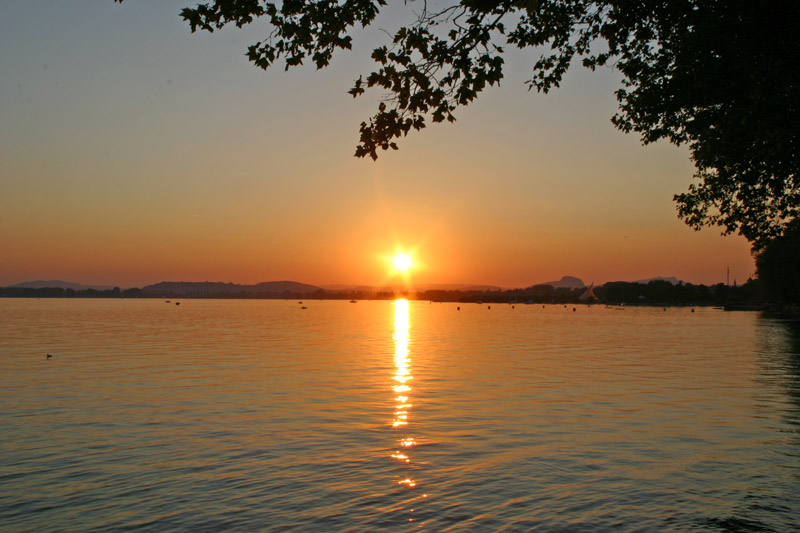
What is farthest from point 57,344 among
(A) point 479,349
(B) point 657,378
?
(B) point 657,378

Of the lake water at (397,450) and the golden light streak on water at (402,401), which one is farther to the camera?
the golden light streak on water at (402,401)

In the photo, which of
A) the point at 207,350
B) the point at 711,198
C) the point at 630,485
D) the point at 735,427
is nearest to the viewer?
the point at 630,485

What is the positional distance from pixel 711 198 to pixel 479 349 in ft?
106

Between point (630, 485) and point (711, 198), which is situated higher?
point (711, 198)

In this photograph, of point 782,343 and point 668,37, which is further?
point 782,343

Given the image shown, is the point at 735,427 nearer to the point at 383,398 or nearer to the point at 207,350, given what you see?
the point at 383,398

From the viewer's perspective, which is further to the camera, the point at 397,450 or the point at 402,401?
the point at 402,401

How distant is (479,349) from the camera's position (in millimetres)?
63250

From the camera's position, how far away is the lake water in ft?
45.4

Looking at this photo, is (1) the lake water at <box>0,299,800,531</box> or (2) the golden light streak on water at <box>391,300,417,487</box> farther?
(2) the golden light streak on water at <box>391,300,417,487</box>

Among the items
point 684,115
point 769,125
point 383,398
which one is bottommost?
point 383,398

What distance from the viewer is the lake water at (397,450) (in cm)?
1385

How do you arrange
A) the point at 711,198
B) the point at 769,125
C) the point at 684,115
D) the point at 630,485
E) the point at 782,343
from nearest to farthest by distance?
the point at 630,485 < the point at 769,125 < the point at 684,115 < the point at 711,198 < the point at 782,343

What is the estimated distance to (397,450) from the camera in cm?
1995
